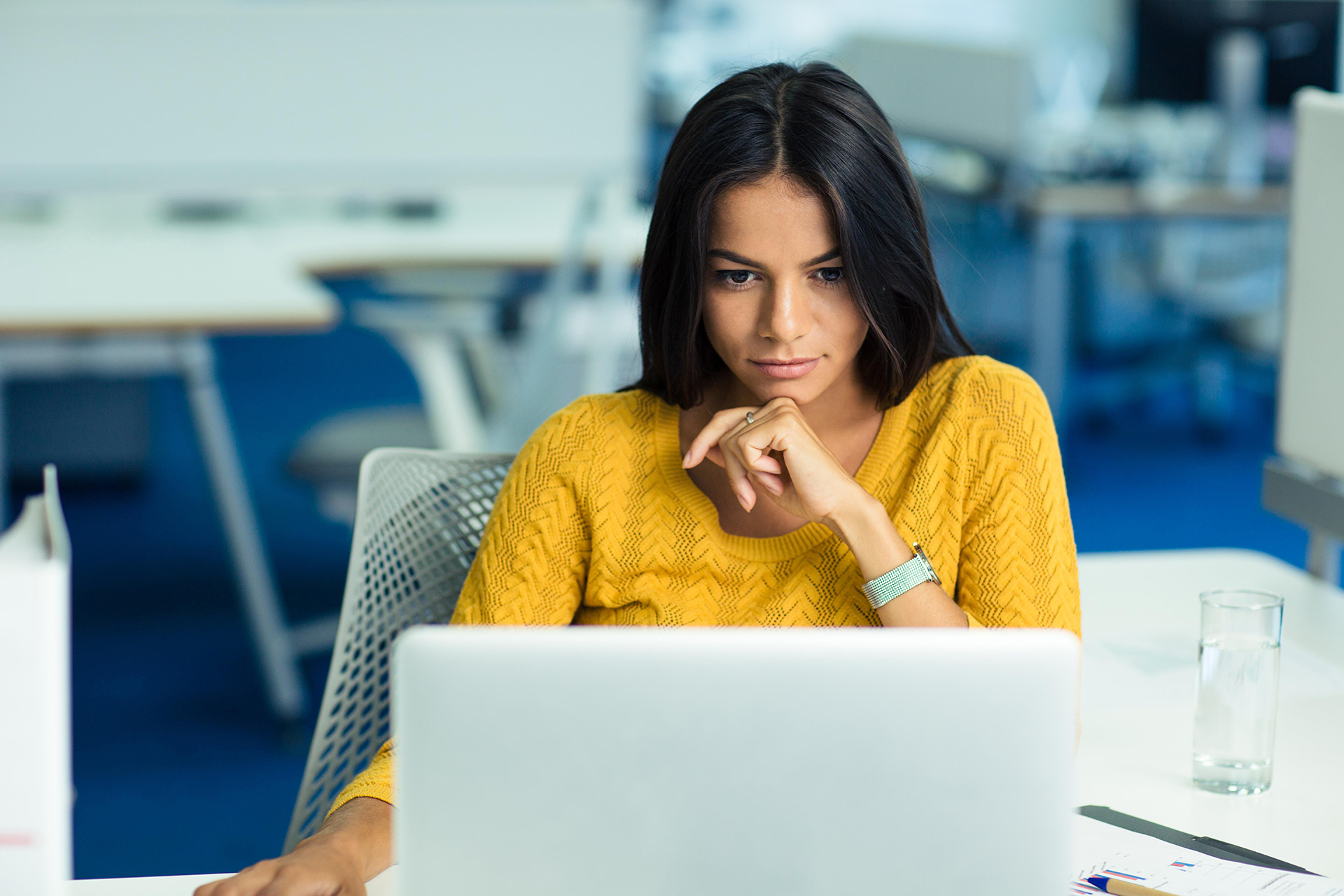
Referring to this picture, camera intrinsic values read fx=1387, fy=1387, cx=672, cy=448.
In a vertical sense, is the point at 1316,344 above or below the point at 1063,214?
above

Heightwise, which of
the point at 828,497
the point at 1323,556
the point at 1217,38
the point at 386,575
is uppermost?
the point at 1217,38

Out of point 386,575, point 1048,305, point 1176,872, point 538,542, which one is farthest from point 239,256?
point 1176,872

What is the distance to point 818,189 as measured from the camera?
102 cm

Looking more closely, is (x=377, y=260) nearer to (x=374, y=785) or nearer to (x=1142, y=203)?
(x=374, y=785)

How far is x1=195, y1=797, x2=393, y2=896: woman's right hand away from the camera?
810mm

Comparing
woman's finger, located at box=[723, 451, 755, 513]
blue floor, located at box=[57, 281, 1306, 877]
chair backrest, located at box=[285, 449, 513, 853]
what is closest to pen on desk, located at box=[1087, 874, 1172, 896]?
woman's finger, located at box=[723, 451, 755, 513]

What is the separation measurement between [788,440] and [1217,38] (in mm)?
3906

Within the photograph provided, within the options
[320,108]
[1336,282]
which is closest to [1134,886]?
[1336,282]

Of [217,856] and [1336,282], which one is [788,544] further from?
[217,856]

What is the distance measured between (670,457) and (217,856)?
124 cm

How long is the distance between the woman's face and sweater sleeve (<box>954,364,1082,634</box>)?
133 millimetres

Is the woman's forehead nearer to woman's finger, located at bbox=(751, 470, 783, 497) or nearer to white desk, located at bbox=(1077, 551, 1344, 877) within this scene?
woman's finger, located at bbox=(751, 470, 783, 497)

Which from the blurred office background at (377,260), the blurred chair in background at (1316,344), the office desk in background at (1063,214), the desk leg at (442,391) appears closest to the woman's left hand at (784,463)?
the blurred office background at (377,260)

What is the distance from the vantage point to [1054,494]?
3.57 ft
